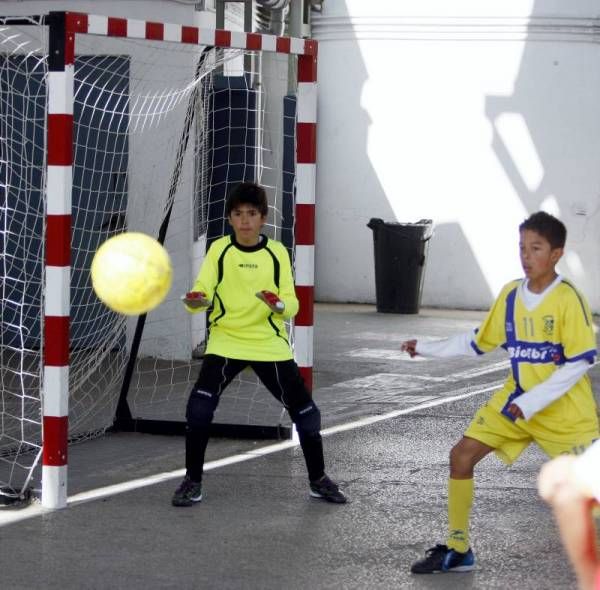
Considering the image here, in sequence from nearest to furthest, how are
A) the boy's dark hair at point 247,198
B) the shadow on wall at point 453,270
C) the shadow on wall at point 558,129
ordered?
the boy's dark hair at point 247,198, the shadow on wall at point 558,129, the shadow on wall at point 453,270

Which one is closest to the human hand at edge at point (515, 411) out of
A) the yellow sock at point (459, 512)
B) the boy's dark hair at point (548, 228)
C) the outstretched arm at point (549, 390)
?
the outstretched arm at point (549, 390)

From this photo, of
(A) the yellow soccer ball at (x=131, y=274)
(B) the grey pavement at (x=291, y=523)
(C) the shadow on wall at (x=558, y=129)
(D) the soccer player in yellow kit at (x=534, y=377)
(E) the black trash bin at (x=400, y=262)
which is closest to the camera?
(D) the soccer player in yellow kit at (x=534, y=377)

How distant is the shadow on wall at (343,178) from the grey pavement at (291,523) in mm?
9387

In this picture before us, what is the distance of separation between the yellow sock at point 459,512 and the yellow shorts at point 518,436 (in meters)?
0.22

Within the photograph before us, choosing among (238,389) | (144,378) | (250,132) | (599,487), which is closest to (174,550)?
(599,487)

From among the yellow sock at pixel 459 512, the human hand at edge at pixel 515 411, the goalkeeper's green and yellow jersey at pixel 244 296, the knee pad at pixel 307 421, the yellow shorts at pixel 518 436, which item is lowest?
the yellow sock at pixel 459 512

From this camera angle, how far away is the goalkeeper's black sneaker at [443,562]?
20.6 feet

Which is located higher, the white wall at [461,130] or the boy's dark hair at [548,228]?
the white wall at [461,130]

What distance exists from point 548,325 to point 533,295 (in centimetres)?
17

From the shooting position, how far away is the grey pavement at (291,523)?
6219mm

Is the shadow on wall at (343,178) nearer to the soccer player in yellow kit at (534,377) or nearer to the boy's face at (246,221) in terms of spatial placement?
the boy's face at (246,221)

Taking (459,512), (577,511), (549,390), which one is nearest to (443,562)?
(459,512)

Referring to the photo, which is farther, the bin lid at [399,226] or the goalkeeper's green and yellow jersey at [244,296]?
the bin lid at [399,226]

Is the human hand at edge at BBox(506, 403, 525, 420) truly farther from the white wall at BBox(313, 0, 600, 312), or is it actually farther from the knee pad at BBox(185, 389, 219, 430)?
the white wall at BBox(313, 0, 600, 312)
